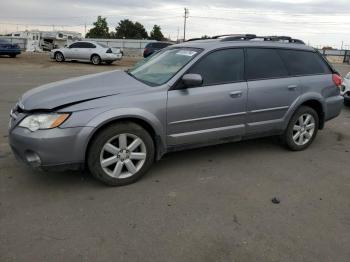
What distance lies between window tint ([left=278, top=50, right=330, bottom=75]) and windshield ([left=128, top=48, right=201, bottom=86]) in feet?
4.93

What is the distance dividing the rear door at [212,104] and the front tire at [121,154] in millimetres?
361

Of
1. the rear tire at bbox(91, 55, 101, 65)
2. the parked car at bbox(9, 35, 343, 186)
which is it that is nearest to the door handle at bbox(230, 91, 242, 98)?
the parked car at bbox(9, 35, 343, 186)

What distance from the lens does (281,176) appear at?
15.2ft

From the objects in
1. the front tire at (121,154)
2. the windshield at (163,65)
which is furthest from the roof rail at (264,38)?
the front tire at (121,154)

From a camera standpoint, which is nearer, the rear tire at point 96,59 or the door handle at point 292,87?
the door handle at point 292,87

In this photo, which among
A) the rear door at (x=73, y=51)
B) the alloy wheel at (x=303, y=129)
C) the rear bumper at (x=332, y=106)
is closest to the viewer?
the alloy wheel at (x=303, y=129)

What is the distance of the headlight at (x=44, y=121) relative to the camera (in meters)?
3.80

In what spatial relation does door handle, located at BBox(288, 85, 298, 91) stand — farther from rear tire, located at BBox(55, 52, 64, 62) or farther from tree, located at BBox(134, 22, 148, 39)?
tree, located at BBox(134, 22, 148, 39)

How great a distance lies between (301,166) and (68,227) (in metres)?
3.14

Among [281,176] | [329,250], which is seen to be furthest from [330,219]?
[281,176]

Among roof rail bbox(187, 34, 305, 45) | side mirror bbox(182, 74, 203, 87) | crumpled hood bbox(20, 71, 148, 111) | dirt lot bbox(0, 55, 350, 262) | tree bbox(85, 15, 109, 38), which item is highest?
tree bbox(85, 15, 109, 38)

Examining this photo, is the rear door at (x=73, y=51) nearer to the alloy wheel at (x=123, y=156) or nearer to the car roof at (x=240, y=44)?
the car roof at (x=240, y=44)

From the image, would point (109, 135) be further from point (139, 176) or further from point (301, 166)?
point (301, 166)

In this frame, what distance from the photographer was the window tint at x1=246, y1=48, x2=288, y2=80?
16.6 feet
